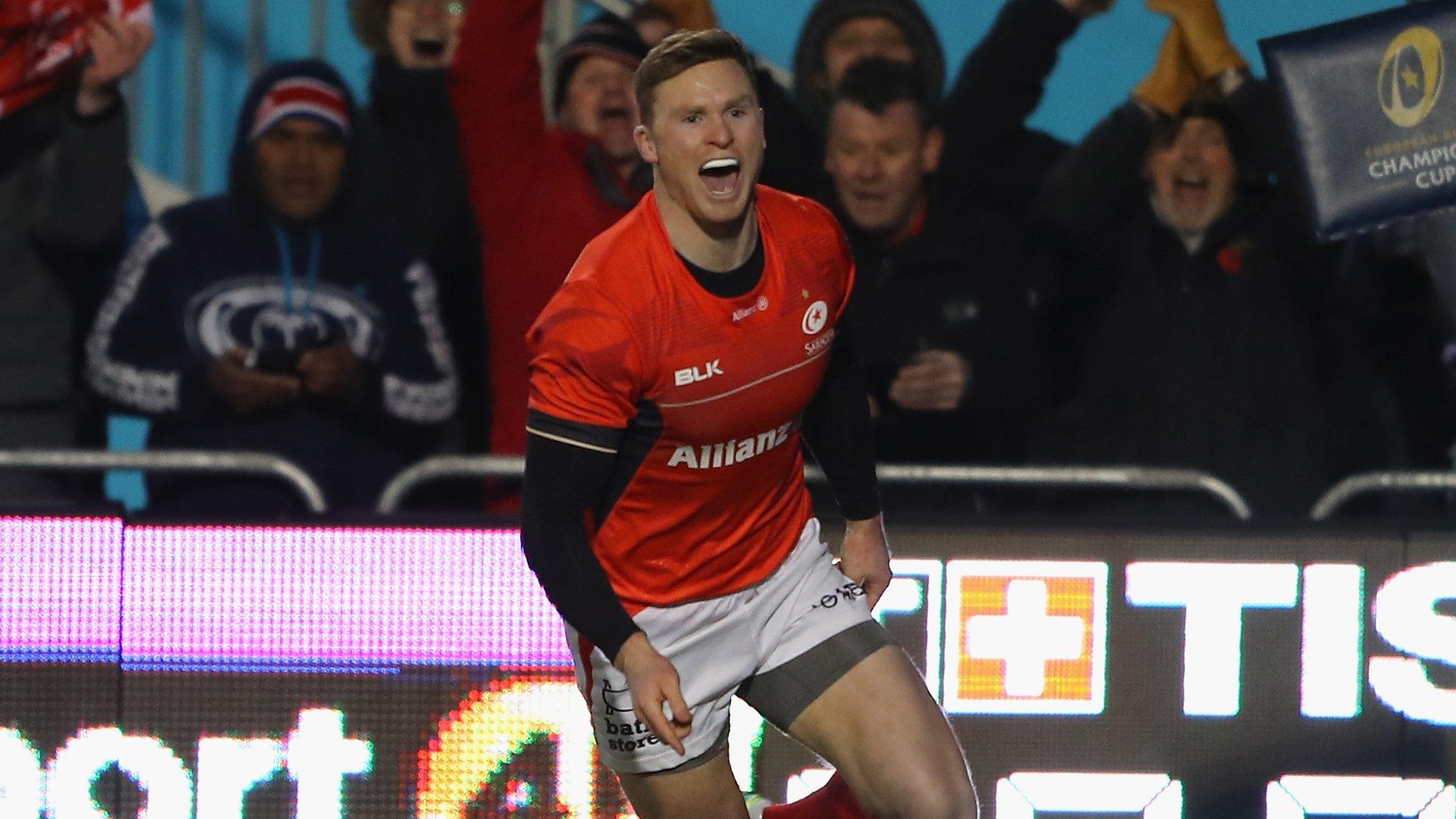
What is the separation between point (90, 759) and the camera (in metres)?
5.23

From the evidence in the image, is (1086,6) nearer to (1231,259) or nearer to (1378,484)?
(1231,259)

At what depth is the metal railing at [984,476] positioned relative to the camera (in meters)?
5.39

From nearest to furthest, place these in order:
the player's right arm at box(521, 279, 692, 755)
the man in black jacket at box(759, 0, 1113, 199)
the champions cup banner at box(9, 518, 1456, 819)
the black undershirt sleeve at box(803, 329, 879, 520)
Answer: the player's right arm at box(521, 279, 692, 755), the black undershirt sleeve at box(803, 329, 879, 520), the champions cup banner at box(9, 518, 1456, 819), the man in black jacket at box(759, 0, 1113, 199)

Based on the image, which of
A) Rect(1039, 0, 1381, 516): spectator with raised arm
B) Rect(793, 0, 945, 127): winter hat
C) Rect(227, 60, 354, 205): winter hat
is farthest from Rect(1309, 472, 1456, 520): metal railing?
Rect(227, 60, 354, 205): winter hat

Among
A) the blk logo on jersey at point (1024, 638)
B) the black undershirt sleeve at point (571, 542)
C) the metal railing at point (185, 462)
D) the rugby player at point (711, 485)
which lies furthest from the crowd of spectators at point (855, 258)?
the black undershirt sleeve at point (571, 542)

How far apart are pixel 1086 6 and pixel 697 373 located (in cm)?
262

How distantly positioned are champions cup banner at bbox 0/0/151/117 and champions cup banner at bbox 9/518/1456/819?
152cm

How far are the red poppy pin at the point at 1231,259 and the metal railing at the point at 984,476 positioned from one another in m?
0.80

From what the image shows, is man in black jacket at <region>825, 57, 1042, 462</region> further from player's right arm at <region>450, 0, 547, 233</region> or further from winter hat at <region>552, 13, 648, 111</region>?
player's right arm at <region>450, 0, 547, 233</region>

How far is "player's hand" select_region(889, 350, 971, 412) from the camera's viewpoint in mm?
5766

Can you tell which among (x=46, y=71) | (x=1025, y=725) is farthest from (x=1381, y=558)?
(x=46, y=71)

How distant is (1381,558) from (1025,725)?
37.2 inches

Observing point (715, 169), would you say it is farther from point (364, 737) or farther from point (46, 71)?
point (46, 71)

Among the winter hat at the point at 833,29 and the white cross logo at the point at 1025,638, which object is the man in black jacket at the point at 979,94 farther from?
the white cross logo at the point at 1025,638
